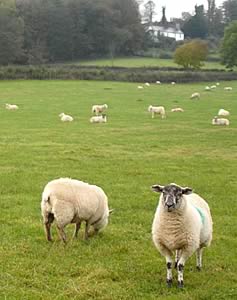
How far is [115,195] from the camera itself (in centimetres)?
1380

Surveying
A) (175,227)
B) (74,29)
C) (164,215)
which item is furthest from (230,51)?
(175,227)

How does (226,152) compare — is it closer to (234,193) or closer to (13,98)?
(234,193)

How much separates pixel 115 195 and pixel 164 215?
5754mm

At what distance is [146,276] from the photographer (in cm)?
837

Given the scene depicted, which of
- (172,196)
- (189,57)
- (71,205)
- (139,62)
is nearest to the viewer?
(172,196)

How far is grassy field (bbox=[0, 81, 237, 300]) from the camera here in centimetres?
796

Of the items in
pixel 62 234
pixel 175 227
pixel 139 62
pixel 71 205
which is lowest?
pixel 139 62

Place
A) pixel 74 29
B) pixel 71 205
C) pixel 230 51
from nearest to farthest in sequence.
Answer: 1. pixel 71 205
2. pixel 230 51
3. pixel 74 29

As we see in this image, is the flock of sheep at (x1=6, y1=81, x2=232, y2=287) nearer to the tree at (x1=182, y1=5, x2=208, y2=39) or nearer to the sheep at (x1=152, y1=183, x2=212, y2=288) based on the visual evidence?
the sheep at (x1=152, y1=183, x2=212, y2=288)

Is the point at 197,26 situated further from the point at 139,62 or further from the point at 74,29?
the point at 139,62

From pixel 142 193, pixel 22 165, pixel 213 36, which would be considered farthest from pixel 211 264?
pixel 213 36

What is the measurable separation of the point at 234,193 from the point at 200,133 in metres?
13.0

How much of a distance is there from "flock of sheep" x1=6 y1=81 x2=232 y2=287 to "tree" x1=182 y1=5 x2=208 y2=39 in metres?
144

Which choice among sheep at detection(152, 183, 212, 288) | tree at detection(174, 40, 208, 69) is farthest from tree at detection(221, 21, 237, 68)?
sheep at detection(152, 183, 212, 288)
